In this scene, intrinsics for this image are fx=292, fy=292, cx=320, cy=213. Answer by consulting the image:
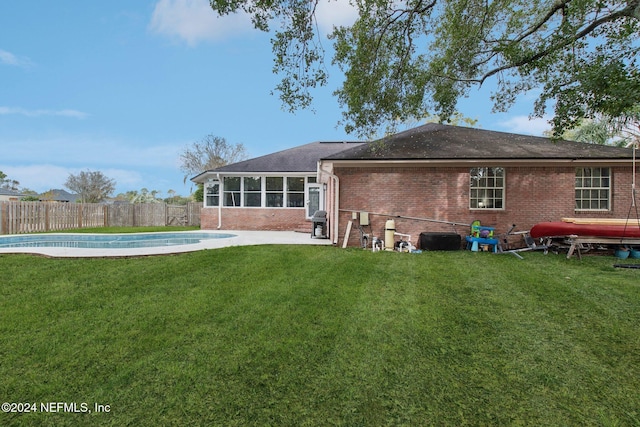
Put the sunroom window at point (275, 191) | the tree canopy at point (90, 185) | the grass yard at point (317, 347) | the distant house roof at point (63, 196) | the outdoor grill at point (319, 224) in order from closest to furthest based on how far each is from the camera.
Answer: the grass yard at point (317, 347), the outdoor grill at point (319, 224), the sunroom window at point (275, 191), the tree canopy at point (90, 185), the distant house roof at point (63, 196)

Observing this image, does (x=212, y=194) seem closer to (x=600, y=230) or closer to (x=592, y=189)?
(x=600, y=230)

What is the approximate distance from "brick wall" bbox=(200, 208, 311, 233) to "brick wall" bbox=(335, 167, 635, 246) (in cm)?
558

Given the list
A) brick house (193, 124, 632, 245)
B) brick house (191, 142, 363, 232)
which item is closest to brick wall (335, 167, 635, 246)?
brick house (193, 124, 632, 245)

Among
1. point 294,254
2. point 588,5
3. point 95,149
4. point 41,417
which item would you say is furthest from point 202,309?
point 95,149

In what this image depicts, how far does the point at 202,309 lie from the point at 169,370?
1543mm

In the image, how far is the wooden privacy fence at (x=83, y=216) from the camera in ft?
49.8

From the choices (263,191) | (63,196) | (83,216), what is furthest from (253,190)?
(63,196)

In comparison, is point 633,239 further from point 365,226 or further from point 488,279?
point 365,226

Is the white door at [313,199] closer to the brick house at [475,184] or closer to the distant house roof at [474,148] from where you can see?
the distant house roof at [474,148]

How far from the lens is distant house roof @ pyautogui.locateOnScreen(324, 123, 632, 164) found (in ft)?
31.6

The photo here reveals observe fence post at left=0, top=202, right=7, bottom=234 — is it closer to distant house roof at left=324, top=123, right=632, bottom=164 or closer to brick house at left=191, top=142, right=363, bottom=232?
brick house at left=191, top=142, right=363, bottom=232

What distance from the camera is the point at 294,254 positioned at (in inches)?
323

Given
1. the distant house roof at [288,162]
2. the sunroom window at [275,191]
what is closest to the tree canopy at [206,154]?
the distant house roof at [288,162]

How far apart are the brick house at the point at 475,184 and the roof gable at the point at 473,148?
3 cm
